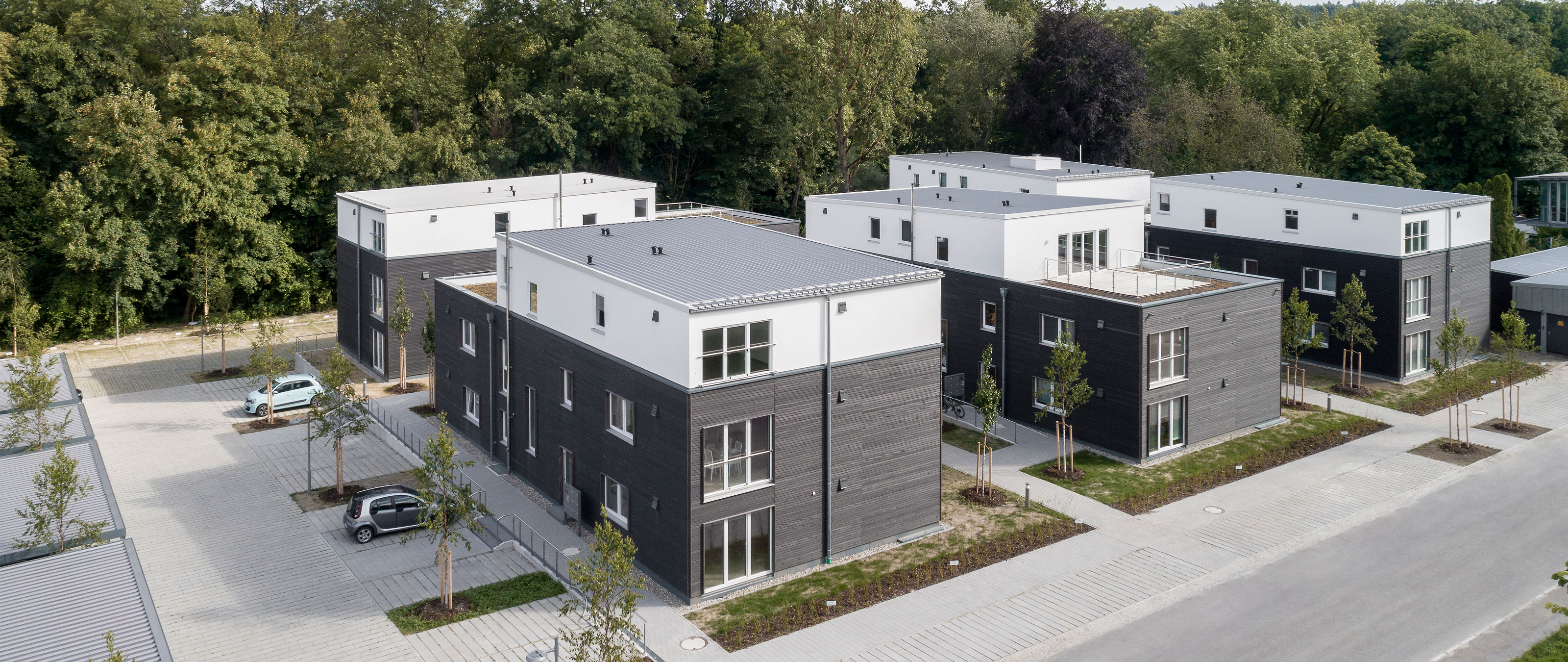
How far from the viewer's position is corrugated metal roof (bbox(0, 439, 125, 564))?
62.3ft

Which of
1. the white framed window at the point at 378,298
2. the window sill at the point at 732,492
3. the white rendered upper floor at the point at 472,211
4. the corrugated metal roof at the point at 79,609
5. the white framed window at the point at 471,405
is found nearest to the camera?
the corrugated metal roof at the point at 79,609

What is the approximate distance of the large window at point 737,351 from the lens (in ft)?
66.8

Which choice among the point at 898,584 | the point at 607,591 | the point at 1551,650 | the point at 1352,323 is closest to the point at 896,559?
the point at 898,584

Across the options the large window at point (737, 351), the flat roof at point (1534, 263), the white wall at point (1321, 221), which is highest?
A: the white wall at point (1321, 221)

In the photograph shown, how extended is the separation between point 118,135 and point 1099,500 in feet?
123

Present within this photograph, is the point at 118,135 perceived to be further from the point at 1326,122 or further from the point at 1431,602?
the point at 1326,122

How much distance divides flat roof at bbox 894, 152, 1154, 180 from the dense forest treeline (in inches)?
159

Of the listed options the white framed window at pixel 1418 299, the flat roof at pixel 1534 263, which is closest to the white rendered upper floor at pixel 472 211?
the white framed window at pixel 1418 299

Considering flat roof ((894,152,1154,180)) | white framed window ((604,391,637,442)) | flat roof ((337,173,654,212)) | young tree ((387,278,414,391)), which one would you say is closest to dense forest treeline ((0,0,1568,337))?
flat roof ((894,152,1154,180))

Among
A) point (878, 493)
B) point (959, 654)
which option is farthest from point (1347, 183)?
point (959, 654)

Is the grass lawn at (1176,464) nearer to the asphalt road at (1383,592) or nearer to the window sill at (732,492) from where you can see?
the asphalt road at (1383,592)

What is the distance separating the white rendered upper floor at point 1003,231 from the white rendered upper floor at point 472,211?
7837 millimetres

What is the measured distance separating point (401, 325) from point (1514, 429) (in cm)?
3218

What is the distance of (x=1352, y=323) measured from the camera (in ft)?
114
